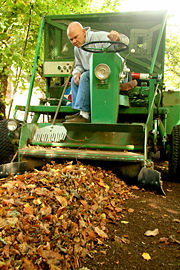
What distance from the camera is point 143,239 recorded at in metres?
2.11

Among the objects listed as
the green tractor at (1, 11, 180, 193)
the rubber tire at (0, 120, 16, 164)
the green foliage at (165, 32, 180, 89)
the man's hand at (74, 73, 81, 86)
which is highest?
the green foliage at (165, 32, 180, 89)

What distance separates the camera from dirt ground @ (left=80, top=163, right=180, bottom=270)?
177cm

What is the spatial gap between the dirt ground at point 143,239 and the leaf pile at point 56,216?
9 centimetres

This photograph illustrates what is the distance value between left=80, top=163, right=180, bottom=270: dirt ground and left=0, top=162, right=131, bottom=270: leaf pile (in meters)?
0.09

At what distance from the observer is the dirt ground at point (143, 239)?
1.77 metres

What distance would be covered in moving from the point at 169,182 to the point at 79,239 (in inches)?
97.6

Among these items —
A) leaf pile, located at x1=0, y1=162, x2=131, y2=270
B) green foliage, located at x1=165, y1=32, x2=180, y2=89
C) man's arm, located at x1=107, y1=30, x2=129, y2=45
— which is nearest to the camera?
leaf pile, located at x1=0, y1=162, x2=131, y2=270

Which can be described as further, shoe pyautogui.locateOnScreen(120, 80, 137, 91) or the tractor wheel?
shoe pyautogui.locateOnScreen(120, 80, 137, 91)

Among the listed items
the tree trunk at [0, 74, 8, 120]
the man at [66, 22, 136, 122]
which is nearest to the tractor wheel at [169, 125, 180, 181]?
the man at [66, 22, 136, 122]

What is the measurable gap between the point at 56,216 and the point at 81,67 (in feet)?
8.42

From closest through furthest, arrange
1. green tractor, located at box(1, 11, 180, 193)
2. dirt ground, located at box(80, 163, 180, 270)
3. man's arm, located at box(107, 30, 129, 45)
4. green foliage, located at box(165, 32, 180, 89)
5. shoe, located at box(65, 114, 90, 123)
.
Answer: dirt ground, located at box(80, 163, 180, 270)
green tractor, located at box(1, 11, 180, 193)
man's arm, located at box(107, 30, 129, 45)
shoe, located at box(65, 114, 90, 123)
green foliage, located at box(165, 32, 180, 89)

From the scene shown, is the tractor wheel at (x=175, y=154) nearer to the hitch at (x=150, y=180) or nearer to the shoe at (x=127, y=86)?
the hitch at (x=150, y=180)

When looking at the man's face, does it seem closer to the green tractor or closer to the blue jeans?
the green tractor

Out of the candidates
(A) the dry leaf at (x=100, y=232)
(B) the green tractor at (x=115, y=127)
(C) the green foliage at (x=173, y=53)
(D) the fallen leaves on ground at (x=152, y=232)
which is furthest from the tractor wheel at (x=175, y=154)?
(C) the green foliage at (x=173, y=53)
